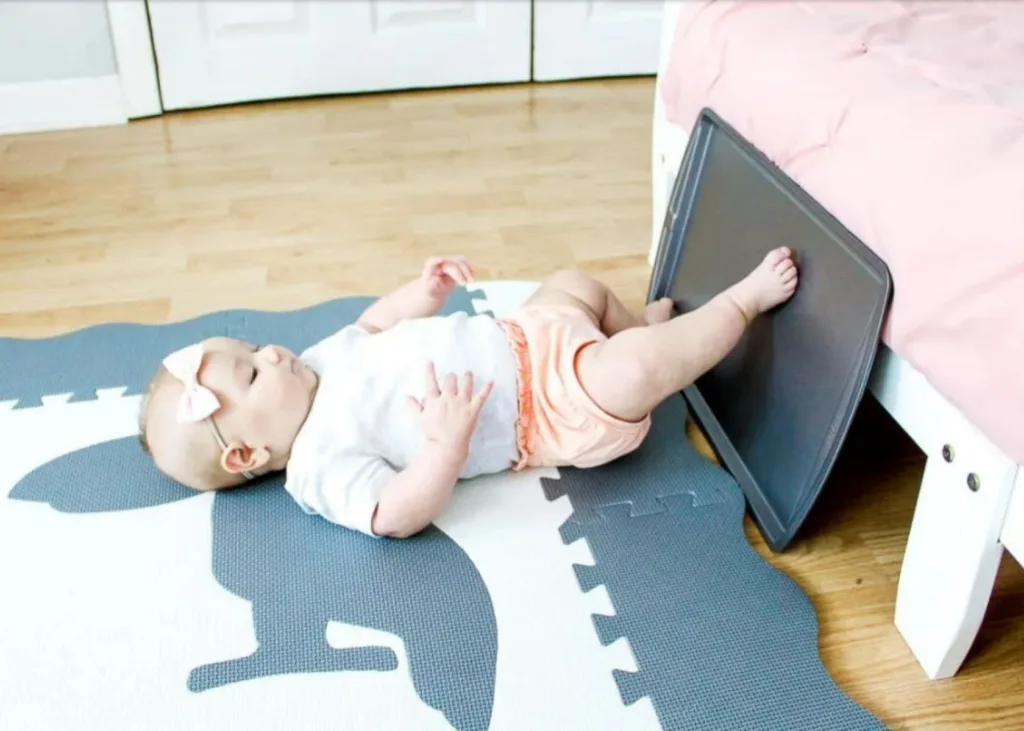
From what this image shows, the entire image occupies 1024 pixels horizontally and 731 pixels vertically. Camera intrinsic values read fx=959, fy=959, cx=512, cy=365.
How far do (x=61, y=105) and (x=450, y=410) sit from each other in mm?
1676

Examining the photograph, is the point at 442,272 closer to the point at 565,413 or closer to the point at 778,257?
the point at 565,413

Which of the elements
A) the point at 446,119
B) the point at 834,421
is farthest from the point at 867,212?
the point at 446,119

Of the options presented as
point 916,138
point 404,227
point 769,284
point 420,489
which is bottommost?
point 404,227

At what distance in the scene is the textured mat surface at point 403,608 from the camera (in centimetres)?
83

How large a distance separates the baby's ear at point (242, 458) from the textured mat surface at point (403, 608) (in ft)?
0.21

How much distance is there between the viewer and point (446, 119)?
7.38 ft

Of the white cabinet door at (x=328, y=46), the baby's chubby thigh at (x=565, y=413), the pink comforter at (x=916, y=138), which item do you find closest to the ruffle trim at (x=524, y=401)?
the baby's chubby thigh at (x=565, y=413)

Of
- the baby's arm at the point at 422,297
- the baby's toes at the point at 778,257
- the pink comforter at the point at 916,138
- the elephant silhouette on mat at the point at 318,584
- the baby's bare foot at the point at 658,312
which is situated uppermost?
the pink comforter at the point at 916,138

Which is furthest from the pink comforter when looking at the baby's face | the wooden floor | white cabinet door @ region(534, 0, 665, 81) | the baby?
white cabinet door @ region(534, 0, 665, 81)

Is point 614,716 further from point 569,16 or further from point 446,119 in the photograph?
point 569,16

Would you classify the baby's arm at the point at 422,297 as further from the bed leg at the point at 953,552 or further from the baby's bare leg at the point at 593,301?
the bed leg at the point at 953,552

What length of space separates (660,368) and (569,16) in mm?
1637

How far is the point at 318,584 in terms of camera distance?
949 millimetres

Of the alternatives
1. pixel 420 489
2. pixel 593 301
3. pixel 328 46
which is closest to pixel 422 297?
pixel 593 301
